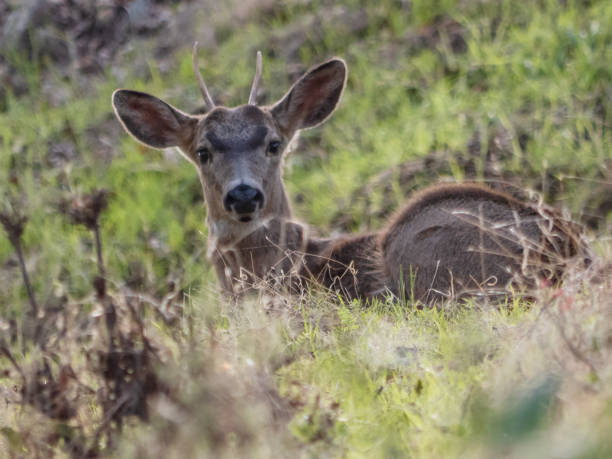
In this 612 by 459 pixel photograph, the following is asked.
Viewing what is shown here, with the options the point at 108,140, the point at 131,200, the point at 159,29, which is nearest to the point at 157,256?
the point at 131,200

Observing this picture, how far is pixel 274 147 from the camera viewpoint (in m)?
5.57

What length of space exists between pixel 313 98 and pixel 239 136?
779mm

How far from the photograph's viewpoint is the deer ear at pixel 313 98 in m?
5.84

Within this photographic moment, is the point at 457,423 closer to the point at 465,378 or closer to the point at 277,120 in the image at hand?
the point at 465,378

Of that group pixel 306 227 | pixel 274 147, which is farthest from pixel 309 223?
pixel 274 147

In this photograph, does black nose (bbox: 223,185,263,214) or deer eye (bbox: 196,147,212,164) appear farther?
deer eye (bbox: 196,147,212,164)

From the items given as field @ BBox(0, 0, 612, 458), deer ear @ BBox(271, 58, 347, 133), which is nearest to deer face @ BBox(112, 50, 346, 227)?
deer ear @ BBox(271, 58, 347, 133)

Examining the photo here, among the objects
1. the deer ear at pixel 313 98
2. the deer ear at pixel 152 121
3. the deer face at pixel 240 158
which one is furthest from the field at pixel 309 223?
the deer ear at pixel 152 121

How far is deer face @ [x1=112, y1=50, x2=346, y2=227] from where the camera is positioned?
5207 mm

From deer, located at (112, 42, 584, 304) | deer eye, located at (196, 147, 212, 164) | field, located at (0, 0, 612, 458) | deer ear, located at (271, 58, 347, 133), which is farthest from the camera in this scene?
deer ear, located at (271, 58, 347, 133)

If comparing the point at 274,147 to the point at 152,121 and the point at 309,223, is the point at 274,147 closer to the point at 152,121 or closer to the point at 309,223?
the point at 152,121

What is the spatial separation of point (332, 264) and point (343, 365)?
89.6 inches

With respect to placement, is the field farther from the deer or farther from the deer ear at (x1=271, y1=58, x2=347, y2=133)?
the deer

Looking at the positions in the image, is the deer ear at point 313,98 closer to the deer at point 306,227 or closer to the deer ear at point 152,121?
the deer at point 306,227
